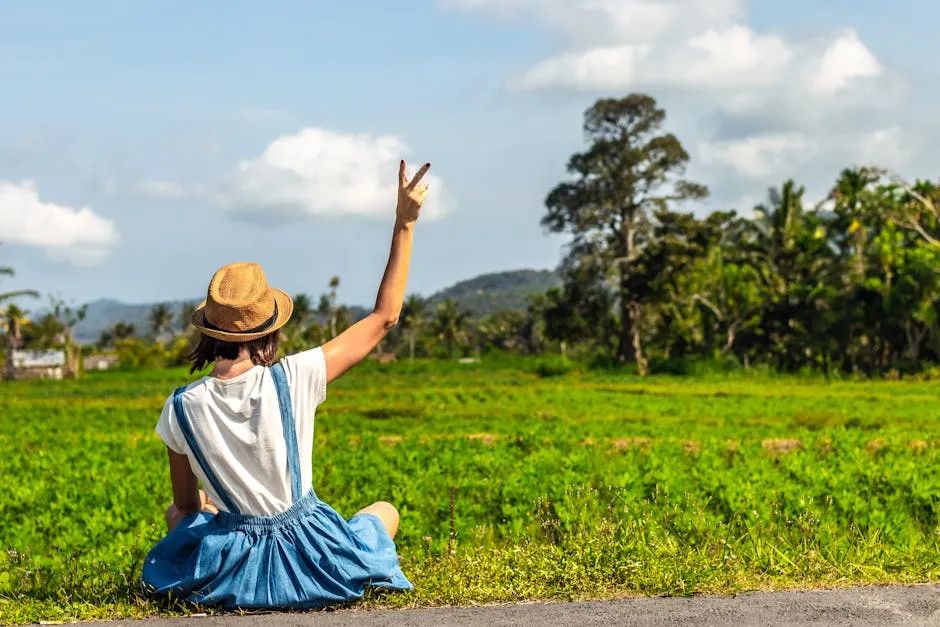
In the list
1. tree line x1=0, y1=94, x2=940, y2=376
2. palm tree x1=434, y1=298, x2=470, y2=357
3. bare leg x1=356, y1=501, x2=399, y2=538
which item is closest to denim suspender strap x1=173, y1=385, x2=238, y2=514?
bare leg x1=356, y1=501, x2=399, y2=538

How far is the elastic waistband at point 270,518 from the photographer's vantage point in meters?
4.14

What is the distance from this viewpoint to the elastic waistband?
4145mm

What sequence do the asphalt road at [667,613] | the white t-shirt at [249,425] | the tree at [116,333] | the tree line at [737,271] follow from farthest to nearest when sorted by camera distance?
the tree at [116,333] < the tree line at [737,271] < the white t-shirt at [249,425] < the asphalt road at [667,613]

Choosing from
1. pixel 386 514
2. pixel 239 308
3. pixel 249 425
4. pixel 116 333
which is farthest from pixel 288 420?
pixel 116 333

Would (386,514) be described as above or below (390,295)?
below

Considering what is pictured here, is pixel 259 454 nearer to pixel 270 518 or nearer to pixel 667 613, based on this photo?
pixel 270 518

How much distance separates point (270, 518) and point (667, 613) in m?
1.60

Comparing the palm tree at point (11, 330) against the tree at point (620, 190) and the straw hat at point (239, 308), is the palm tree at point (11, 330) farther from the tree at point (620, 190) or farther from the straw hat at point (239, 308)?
the straw hat at point (239, 308)

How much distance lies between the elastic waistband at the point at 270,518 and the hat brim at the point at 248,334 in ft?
2.32

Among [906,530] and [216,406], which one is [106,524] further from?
[906,530]

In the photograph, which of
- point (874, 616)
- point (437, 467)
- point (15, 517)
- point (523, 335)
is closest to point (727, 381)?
Result: point (437, 467)

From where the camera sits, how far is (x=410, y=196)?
4105 mm

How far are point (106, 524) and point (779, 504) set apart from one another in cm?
476

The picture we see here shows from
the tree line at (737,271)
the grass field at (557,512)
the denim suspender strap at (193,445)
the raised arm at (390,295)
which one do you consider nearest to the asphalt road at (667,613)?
the grass field at (557,512)
